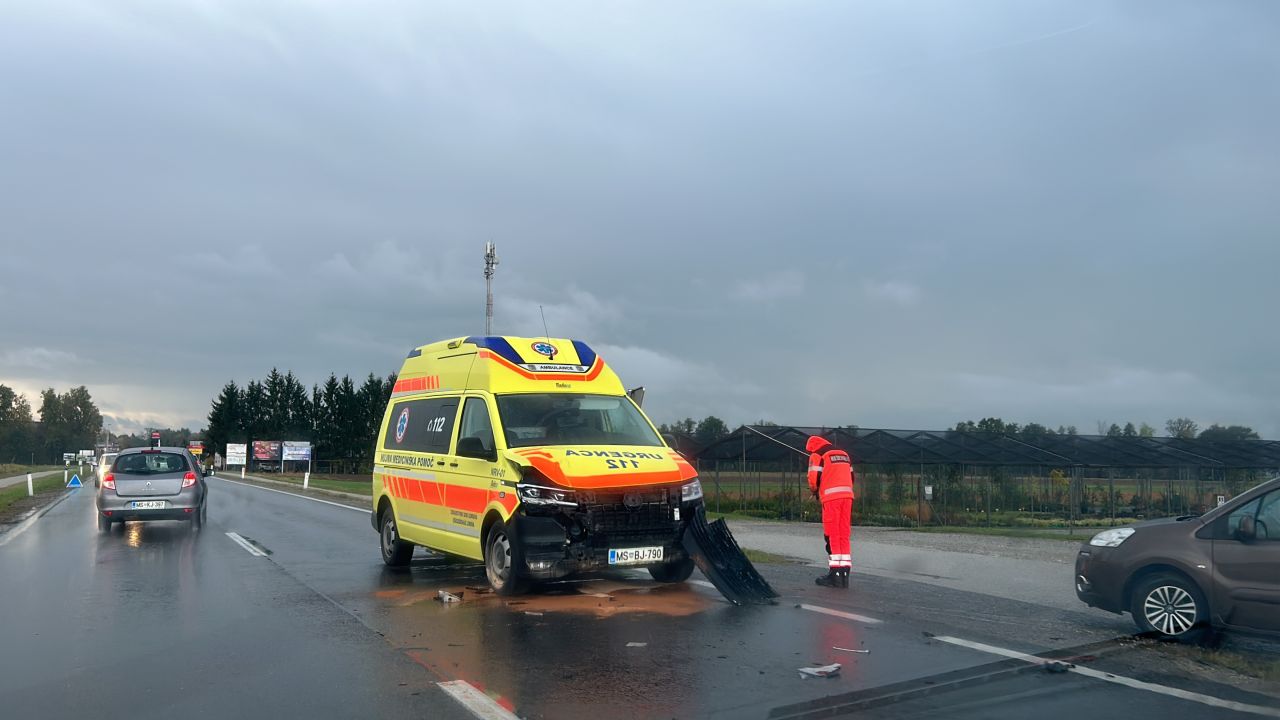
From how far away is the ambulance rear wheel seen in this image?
9.29 m

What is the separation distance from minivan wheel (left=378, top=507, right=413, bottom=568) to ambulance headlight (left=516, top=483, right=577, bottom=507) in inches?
147

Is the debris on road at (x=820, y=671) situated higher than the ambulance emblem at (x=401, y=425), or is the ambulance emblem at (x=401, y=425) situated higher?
the ambulance emblem at (x=401, y=425)

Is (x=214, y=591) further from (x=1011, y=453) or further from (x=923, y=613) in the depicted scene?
(x=1011, y=453)

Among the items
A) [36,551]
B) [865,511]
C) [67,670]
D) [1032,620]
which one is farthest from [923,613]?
[865,511]

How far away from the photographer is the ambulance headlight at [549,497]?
915 centimetres

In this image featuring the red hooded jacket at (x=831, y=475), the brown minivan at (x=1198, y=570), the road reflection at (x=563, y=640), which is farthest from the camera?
the red hooded jacket at (x=831, y=475)

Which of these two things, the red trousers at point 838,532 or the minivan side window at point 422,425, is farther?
the minivan side window at point 422,425

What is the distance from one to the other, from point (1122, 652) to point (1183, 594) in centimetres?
87

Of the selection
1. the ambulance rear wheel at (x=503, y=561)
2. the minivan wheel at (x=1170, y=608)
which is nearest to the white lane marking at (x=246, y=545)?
the ambulance rear wheel at (x=503, y=561)

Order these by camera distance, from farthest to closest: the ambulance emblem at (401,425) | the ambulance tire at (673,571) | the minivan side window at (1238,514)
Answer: the ambulance emblem at (401,425) < the ambulance tire at (673,571) < the minivan side window at (1238,514)

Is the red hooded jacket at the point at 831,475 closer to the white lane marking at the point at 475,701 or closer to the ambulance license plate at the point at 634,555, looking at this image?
the ambulance license plate at the point at 634,555

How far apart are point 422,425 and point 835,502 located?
5.29m

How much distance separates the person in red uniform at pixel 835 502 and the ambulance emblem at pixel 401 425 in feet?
18.0

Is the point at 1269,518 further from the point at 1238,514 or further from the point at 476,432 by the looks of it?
the point at 476,432
